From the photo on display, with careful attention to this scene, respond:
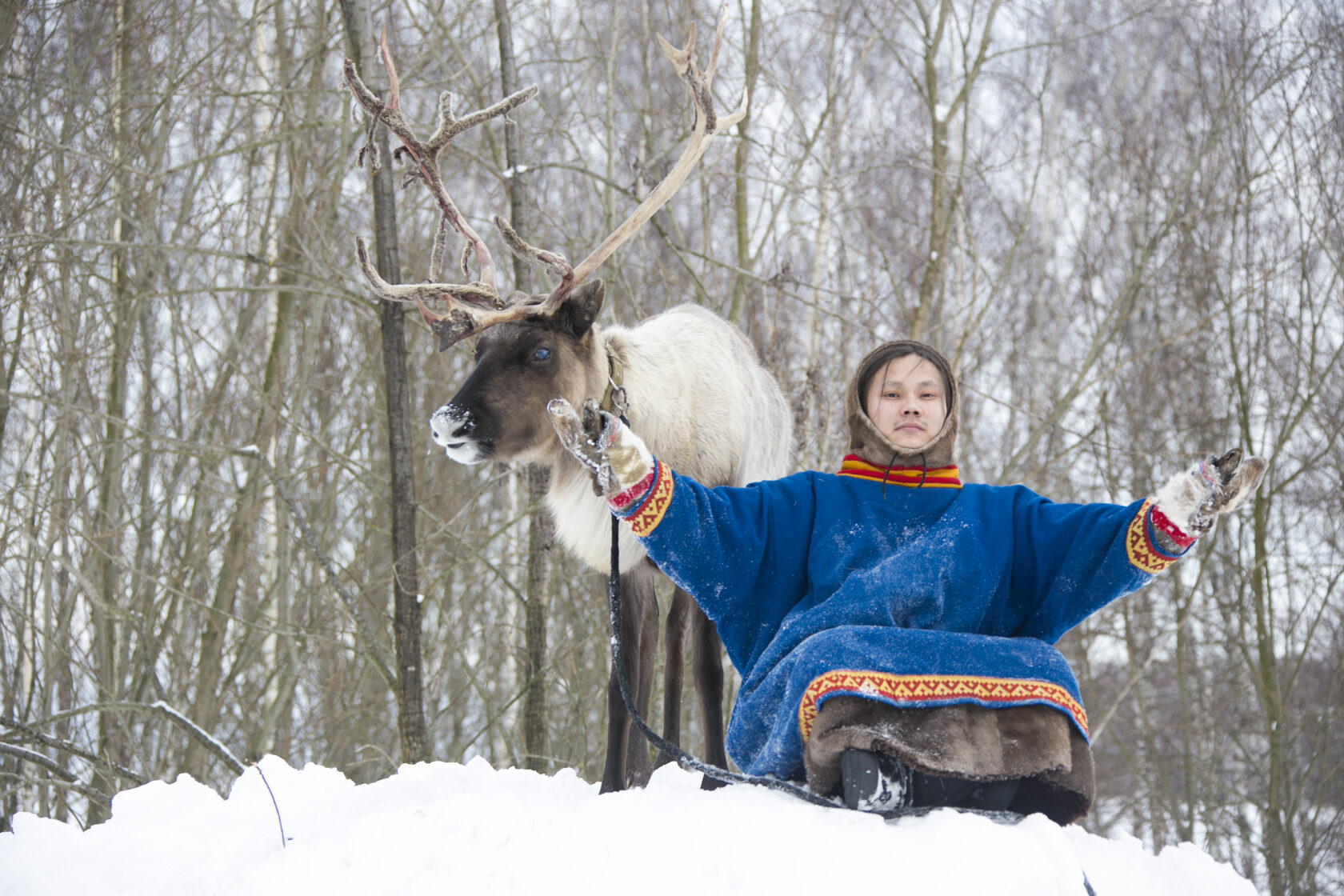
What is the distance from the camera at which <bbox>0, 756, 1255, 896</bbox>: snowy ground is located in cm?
215

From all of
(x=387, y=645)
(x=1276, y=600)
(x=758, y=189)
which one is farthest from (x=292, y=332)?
(x=1276, y=600)

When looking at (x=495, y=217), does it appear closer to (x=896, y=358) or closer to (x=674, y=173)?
(x=674, y=173)

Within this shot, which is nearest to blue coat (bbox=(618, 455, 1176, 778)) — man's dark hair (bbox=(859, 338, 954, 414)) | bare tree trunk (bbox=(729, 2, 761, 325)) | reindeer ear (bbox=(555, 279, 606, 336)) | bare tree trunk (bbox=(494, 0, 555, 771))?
man's dark hair (bbox=(859, 338, 954, 414))

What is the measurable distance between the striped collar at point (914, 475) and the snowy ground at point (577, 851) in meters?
0.91

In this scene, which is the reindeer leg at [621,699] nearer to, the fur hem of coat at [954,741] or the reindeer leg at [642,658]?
the reindeer leg at [642,658]

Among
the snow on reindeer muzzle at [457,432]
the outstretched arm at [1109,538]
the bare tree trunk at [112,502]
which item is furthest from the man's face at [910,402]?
the bare tree trunk at [112,502]

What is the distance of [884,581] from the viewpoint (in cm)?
265

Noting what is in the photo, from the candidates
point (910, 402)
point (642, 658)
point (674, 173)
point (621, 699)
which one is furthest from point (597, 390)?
point (910, 402)

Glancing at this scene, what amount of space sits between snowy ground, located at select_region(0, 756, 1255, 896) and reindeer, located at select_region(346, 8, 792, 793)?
98 centimetres

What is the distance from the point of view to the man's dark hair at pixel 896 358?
2.94 meters

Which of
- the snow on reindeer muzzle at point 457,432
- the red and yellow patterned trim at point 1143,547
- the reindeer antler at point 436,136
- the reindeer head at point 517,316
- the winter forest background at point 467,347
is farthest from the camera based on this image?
the winter forest background at point 467,347

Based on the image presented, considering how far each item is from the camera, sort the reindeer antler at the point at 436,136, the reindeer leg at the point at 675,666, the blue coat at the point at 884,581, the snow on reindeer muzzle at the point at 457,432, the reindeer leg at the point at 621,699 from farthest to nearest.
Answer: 1. the reindeer leg at the point at 675,666
2. the reindeer antler at the point at 436,136
3. the reindeer leg at the point at 621,699
4. the snow on reindeer muzzle at the point at 457,432
5. the blue coat at the point at 884,581

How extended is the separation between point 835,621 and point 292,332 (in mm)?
7052

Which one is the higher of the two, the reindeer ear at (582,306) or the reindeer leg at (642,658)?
the reindeer ear at (582,306)
